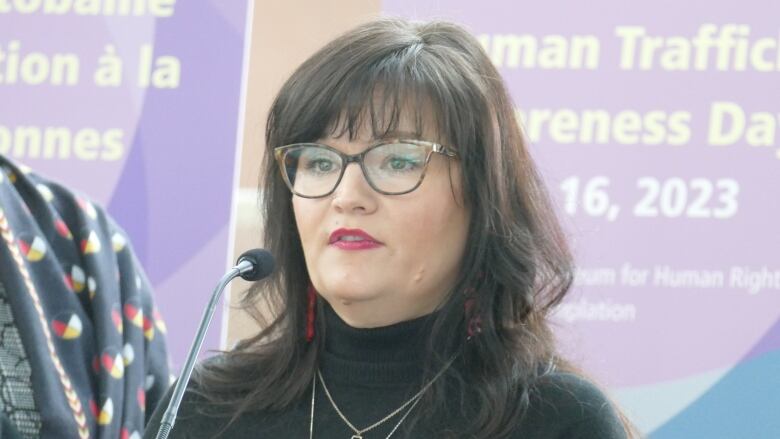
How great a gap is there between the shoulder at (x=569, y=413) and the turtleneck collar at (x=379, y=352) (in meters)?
0.17

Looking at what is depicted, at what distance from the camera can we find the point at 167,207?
10.4ft

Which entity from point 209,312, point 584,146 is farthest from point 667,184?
point 209,312

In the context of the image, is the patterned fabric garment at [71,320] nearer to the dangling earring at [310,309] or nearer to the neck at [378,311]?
the dangling earring at [310,309]

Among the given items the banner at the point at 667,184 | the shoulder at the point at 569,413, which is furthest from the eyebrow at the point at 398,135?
the banner at the point at 667,184

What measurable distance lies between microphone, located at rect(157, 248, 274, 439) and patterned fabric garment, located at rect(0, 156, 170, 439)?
26.2 inches

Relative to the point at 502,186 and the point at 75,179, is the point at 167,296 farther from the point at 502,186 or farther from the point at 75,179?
the point at 502,186

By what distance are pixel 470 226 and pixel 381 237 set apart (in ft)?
0.49

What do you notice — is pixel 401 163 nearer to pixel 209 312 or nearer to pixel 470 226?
pixel 470 226

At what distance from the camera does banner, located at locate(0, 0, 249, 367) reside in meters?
3.15

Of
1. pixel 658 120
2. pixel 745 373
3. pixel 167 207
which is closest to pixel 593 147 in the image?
pixel 658 120

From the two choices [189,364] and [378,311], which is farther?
[378,311]

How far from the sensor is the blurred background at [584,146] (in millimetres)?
2965

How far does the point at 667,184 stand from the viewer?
118 inches

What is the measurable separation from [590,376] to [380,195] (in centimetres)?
44
